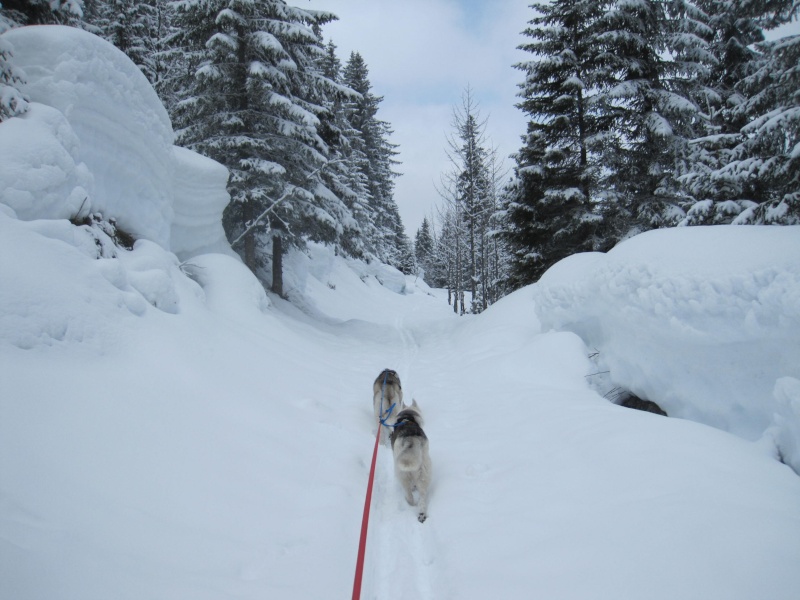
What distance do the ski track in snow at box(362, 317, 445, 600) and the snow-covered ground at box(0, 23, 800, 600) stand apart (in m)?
0.02

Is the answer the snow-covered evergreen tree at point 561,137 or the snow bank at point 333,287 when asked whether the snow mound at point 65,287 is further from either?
the snow-covered evergreen tree at point 561,137

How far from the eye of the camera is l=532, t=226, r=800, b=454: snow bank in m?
3.42

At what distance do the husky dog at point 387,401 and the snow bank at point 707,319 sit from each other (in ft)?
10.6

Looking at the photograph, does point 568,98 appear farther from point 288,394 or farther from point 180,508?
point 180,508

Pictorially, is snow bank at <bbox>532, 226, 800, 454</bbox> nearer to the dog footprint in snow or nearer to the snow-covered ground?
the snow-covered ground

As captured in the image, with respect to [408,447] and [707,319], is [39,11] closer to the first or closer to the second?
[408,447]

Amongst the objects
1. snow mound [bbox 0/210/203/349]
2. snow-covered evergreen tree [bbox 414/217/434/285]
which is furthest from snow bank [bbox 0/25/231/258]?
snow-covered evergreen tree [bbox 414/217/434/285]

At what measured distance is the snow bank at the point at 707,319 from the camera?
342 cm

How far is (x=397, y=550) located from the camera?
10.2 feet

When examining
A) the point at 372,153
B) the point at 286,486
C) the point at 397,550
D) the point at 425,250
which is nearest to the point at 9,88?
the point at 286,486

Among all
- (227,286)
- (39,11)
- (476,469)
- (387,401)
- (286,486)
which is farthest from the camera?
(39,11)

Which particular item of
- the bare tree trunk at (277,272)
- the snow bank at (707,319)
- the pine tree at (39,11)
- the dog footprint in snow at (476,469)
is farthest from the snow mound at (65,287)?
the bare tree trunk at (277,272)

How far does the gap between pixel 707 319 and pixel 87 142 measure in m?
8.93

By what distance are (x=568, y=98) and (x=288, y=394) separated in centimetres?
1301
